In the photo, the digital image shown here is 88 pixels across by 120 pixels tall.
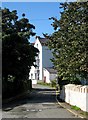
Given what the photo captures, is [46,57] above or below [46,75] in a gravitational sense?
above

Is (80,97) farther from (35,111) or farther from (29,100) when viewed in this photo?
(29,100)

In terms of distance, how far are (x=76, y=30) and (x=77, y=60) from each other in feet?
5.84

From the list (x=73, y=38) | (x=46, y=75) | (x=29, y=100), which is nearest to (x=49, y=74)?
(x=46, y=75)

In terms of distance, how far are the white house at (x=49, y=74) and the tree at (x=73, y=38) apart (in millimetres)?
63850

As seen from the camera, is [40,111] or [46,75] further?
[46,75]

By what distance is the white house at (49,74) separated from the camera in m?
92.5

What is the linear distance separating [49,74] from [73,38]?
71.5 m

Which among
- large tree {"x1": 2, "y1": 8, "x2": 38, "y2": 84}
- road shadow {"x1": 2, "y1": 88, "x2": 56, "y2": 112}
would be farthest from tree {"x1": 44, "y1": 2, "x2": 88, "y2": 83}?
large tree {"x1": 2, "y1": 8, "x2": 38, "y2": 84}

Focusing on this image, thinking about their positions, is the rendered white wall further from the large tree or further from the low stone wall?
the low stone wall

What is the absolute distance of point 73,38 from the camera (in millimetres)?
21500

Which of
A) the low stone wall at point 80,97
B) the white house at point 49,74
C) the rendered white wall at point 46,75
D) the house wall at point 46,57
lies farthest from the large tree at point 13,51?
the house wall at point 46,57

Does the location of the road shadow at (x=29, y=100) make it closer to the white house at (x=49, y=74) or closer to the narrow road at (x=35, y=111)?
the narrow road at (x=35, y=111)

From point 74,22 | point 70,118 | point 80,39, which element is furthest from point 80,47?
point 70,118

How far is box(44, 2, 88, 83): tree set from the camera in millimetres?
20797
